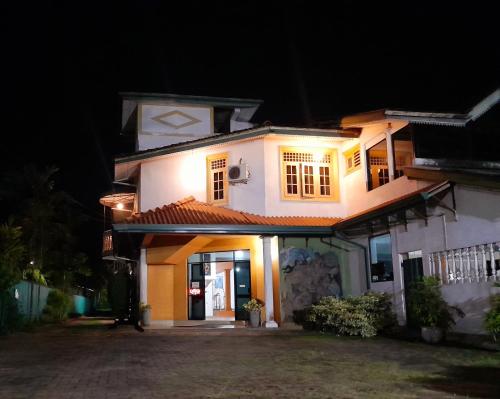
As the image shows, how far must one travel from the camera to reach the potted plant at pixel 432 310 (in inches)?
459

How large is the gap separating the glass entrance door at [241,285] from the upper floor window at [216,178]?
244 cm

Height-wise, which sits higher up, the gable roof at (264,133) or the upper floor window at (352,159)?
the gable roof at (264,133)

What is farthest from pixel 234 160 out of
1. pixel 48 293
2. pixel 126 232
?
pixel 48 293

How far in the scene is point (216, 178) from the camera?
725 inches

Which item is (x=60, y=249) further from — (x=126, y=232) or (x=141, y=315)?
(x=126, y=232)

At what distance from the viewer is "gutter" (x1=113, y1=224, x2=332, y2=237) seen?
49.2 feet

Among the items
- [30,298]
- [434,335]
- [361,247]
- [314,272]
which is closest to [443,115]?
[361,247]

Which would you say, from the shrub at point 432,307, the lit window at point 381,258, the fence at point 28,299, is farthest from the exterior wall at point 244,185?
the shrub at point 432,307

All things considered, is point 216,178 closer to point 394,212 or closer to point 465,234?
Result: point 394,212

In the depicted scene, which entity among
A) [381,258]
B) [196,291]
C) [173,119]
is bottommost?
[196,291]

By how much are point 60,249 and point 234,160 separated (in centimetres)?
1863

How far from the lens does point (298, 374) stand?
797cm

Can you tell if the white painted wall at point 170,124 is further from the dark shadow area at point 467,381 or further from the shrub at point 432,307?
the dark shadow area at point 467,381

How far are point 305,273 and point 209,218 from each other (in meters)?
3.53
